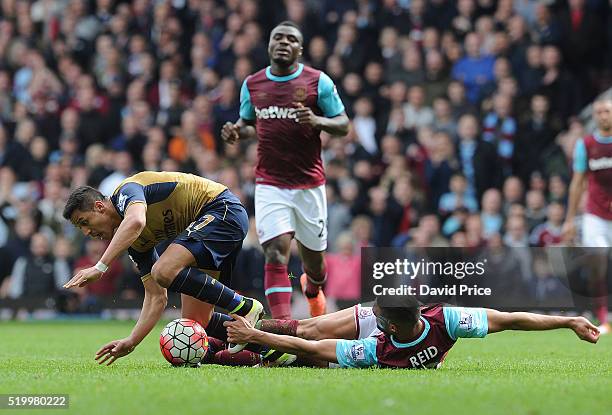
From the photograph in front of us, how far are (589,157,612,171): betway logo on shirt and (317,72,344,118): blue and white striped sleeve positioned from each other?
4.01m

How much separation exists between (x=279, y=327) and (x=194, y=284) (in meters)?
0.73

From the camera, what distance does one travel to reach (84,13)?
A: 22.2m

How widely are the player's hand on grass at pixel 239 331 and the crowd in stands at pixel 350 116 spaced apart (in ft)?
25.4

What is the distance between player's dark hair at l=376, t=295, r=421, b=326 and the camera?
7.93 m

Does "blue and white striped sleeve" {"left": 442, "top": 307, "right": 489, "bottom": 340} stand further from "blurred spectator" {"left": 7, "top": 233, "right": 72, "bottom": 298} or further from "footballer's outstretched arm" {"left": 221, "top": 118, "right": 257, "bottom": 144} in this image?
"blurred spectator" {"left": 7, "top": 233, "right": 72, "bottom": 298}

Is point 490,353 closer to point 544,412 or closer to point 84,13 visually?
point 544,412

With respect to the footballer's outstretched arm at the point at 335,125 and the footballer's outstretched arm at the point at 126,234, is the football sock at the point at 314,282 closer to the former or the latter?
the footballer's outstretched arm at the point at 335,125

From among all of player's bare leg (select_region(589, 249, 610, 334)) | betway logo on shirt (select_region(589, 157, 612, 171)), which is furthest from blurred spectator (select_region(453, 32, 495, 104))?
betway logo on shirt (select_region(589, 157, 612, 171))

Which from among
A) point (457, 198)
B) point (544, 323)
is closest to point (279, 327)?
point (544, 323)

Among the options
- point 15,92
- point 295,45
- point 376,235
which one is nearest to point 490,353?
point 295,45

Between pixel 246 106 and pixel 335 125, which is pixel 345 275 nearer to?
pixel 246 106

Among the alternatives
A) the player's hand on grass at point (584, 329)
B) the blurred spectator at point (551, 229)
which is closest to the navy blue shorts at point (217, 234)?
the player's hand on grass at point (584, 329)

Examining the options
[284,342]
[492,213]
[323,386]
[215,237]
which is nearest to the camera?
[323,386]

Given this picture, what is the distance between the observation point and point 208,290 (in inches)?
348
